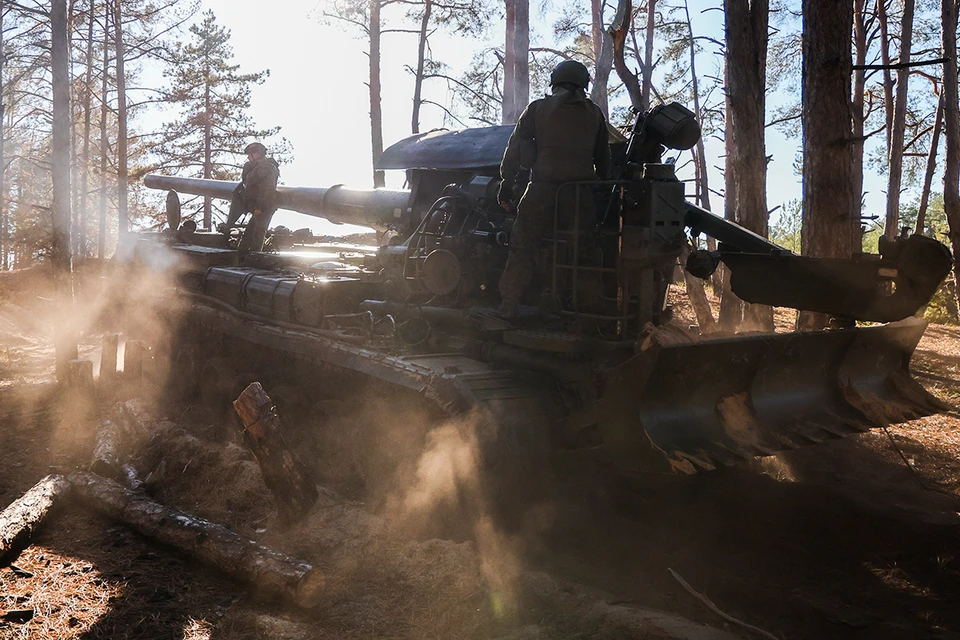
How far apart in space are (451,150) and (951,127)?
Answer: 36.6 ft

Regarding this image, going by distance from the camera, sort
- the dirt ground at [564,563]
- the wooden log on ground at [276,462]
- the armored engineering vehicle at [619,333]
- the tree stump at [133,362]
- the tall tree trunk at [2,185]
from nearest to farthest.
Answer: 1. the dirt ground at [564,563]
2. the armored engineering vehicle at [619,333]
3. the wooden log on ground at [276,462]
4. the tree stump at [133,362]
5. the tall tree trunk at [2,185]

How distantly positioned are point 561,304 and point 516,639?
113 inches

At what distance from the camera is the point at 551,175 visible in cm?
632

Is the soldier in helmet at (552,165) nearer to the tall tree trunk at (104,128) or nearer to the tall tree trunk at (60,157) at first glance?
the tall tree trunk at (60,157)

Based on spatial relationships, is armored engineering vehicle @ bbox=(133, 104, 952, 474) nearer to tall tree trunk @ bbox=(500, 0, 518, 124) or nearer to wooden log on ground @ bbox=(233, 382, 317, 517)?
wooden log on ground @ bbox=(233, 382, 317, 517)

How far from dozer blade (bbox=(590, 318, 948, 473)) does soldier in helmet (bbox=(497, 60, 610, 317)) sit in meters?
1.07

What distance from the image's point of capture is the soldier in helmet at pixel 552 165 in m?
6.32

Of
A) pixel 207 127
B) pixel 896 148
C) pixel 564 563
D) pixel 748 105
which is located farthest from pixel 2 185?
pixel 564 563

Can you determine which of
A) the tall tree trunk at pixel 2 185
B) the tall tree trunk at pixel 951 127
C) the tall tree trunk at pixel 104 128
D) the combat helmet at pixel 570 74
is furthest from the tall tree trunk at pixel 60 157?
the tall tree trunk at pixel 951 127

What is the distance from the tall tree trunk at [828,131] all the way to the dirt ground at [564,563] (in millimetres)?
2561

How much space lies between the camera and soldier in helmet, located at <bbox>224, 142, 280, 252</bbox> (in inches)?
421

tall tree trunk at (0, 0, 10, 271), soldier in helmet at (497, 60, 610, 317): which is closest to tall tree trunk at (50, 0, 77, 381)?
tall tree trunk at (0, 0, 10, 271)

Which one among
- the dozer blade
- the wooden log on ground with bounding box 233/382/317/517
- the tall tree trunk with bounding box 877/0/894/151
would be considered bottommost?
the wooden log on ground with bounding box 233/382/317/517

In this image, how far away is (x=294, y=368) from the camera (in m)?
8.27
